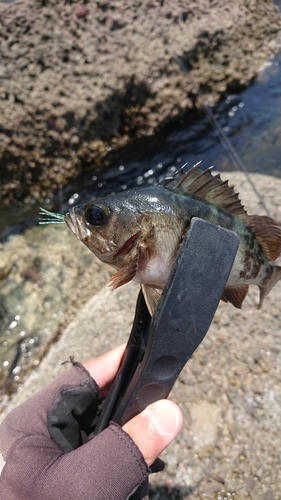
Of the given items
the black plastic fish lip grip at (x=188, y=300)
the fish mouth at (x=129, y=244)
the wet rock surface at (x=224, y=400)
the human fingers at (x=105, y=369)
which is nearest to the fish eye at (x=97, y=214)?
the fish mouth at (x=129, y=244)

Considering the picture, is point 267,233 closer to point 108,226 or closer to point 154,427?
point 108,226

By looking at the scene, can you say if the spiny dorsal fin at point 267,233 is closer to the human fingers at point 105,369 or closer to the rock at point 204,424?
the human fingers at point 105,369

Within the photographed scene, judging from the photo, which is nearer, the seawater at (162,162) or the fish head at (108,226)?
the fish head at (108,226)

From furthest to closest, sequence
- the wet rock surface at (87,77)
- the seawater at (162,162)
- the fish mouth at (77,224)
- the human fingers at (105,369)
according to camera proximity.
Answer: the wet rock surface at (87,77) < the seawater at (162,162) < the human fingers at (105,369) < the fish mouth at (77,224)

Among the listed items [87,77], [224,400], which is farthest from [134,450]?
[87,77]

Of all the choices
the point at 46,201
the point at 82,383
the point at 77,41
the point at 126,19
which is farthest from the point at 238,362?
the point at 126,19

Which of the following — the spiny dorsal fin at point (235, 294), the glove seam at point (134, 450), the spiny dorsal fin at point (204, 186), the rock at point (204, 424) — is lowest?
the rock at point (204, 424)

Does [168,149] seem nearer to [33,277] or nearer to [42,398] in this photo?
[33,277]
